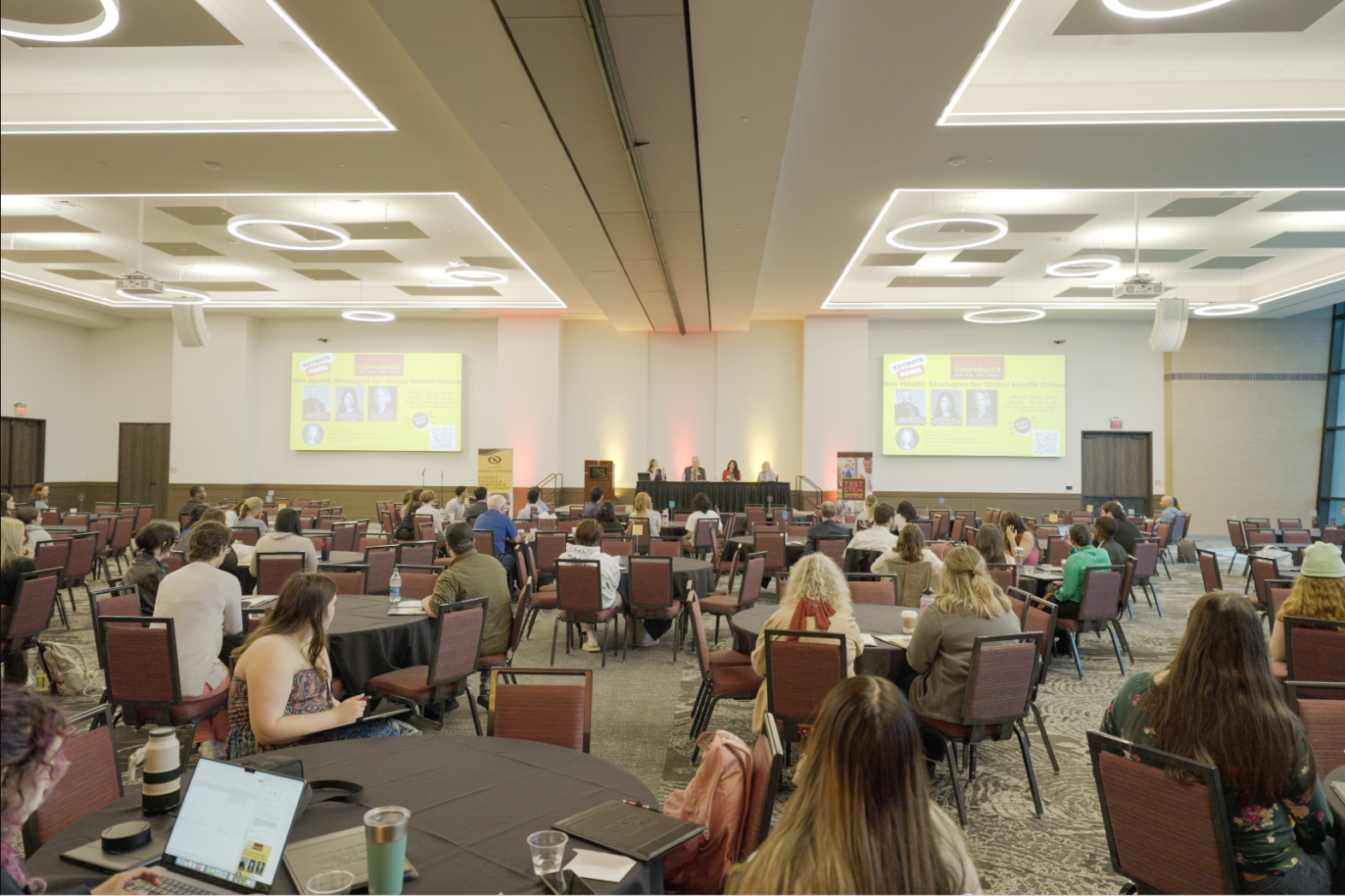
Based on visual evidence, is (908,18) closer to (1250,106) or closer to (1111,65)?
(1111,65)

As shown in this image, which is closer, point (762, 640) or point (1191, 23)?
point (762, 640)

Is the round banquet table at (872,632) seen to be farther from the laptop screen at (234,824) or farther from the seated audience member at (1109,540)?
the seated audience member at (1109,540)

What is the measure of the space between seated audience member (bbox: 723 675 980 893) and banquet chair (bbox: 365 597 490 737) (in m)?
2.93

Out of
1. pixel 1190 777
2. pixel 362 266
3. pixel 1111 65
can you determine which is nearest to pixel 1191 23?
pixel 1111 65

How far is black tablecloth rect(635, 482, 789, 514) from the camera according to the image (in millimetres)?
15625

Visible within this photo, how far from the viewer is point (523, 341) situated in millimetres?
17078

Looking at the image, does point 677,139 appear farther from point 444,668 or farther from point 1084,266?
point 1084,266

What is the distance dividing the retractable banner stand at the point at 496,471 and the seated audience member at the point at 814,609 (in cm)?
1271

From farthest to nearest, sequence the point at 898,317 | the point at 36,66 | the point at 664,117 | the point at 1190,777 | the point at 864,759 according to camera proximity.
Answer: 1. the point at 898,317
2. the point at 36,66
3. the point at 664,117
4. the point at 1190,777
5. the point at 864,759

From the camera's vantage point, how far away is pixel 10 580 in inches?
206

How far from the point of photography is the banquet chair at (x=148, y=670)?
12.0 ft

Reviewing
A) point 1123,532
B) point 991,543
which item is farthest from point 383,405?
point 991,543

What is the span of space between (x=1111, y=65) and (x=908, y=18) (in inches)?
116

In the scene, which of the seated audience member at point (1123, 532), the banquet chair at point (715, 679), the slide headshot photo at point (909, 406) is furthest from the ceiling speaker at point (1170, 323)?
the banquet chair at point (715, 679)
